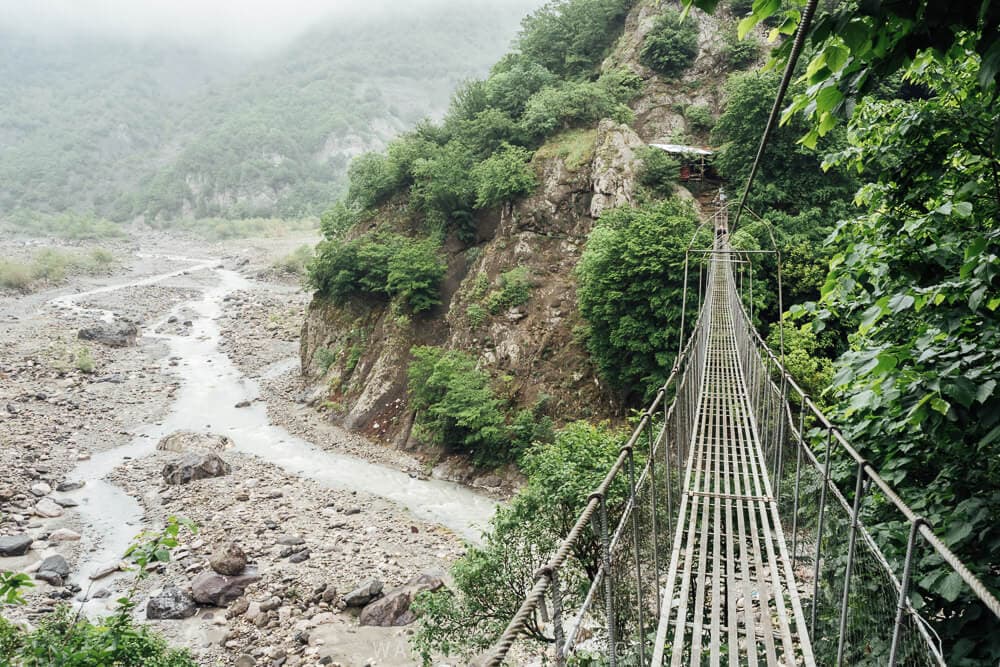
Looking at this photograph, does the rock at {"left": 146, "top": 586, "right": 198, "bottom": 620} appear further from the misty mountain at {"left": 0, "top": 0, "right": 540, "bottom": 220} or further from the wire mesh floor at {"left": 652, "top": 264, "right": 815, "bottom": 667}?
the misty mountain at {"left": 0, "top": 0, "right": 540, "bottom": 220}

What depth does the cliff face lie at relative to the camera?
12.1 meters

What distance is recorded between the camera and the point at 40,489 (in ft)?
36.9

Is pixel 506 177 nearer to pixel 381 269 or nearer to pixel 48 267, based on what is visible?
pixel 381 269

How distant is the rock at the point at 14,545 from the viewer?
8.84m

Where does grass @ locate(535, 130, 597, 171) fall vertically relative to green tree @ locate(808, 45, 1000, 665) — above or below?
above

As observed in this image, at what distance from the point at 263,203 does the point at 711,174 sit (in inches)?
2603

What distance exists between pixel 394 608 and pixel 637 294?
20.8 feet

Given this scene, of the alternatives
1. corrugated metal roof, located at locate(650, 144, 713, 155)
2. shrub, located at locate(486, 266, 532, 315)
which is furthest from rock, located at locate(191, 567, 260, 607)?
corrugated metal roof, located at locate(650, 144, 713, 155)

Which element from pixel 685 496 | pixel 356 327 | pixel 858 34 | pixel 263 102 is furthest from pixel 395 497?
pixel 263 102

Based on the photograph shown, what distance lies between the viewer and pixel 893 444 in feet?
8.20

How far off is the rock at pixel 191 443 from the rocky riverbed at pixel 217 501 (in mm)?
50

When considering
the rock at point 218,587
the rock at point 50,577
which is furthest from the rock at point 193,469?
the rock at point 218,587

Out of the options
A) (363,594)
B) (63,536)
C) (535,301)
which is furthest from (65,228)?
(363,594)

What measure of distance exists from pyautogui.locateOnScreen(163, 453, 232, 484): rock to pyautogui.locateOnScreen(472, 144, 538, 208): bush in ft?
29.1
